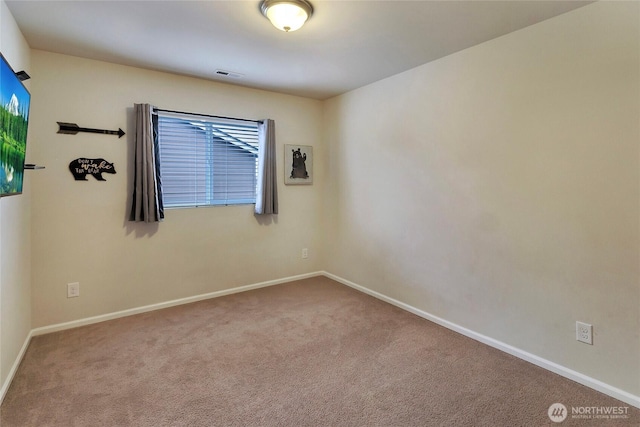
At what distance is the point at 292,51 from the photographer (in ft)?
8.84

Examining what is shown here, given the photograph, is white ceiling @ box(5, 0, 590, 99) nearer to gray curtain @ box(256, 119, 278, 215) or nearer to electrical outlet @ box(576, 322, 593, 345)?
gray curtain @ box(256, 119, 278, 215)

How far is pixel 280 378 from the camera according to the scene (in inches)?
85.0

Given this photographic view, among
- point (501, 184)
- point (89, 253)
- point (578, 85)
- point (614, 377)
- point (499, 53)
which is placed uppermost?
point (499, 53)

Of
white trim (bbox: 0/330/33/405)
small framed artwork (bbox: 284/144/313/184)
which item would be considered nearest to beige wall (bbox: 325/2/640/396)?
small framed artwork (bbox: 284/144/313/184)

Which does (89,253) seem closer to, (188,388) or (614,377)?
(188,388)

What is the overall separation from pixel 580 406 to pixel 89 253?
12.3 ft

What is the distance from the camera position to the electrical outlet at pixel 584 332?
81.7 inches

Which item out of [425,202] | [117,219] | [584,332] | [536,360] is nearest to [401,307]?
[425,202]

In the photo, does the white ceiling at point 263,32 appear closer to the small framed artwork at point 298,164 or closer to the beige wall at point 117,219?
the beige wall at point 117,219

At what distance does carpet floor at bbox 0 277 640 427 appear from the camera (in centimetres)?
181

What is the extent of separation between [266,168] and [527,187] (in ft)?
8.30

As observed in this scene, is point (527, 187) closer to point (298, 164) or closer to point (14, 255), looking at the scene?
point (298, 164)

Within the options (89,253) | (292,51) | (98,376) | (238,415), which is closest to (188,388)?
(238,415)

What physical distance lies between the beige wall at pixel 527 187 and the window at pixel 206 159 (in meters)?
1.47
